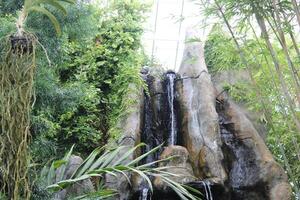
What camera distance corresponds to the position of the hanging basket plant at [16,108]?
1.93 metres

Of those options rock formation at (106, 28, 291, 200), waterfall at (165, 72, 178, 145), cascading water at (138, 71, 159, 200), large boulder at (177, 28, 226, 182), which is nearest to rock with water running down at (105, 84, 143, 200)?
rock formation at (106, 28, 291, 200)

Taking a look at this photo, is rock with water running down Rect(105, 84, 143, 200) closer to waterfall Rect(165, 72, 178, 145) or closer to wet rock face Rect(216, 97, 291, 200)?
waterfall Rect(165, 72, 178, 145)

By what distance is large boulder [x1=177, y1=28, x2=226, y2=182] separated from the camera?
15.2 feet

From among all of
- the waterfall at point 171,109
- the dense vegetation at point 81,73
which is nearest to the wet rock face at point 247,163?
the waterfall at point 171,109

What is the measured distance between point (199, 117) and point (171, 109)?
27.6 inches

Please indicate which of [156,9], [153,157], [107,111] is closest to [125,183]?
[153,157]

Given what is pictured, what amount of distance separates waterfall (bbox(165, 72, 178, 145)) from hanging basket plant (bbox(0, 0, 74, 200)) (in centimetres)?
358

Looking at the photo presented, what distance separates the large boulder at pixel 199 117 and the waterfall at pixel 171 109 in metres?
0.13

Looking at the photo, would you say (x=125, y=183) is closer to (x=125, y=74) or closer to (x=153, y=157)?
(x=153, y=157)

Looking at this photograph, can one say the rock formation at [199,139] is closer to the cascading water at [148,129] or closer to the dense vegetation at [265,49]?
the cascading water at [148,129]

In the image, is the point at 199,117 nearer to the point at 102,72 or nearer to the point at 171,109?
the point at 171,109

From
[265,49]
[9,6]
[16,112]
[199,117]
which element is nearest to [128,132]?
[199,117]

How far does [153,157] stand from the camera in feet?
16.8

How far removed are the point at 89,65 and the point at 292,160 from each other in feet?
10.6
